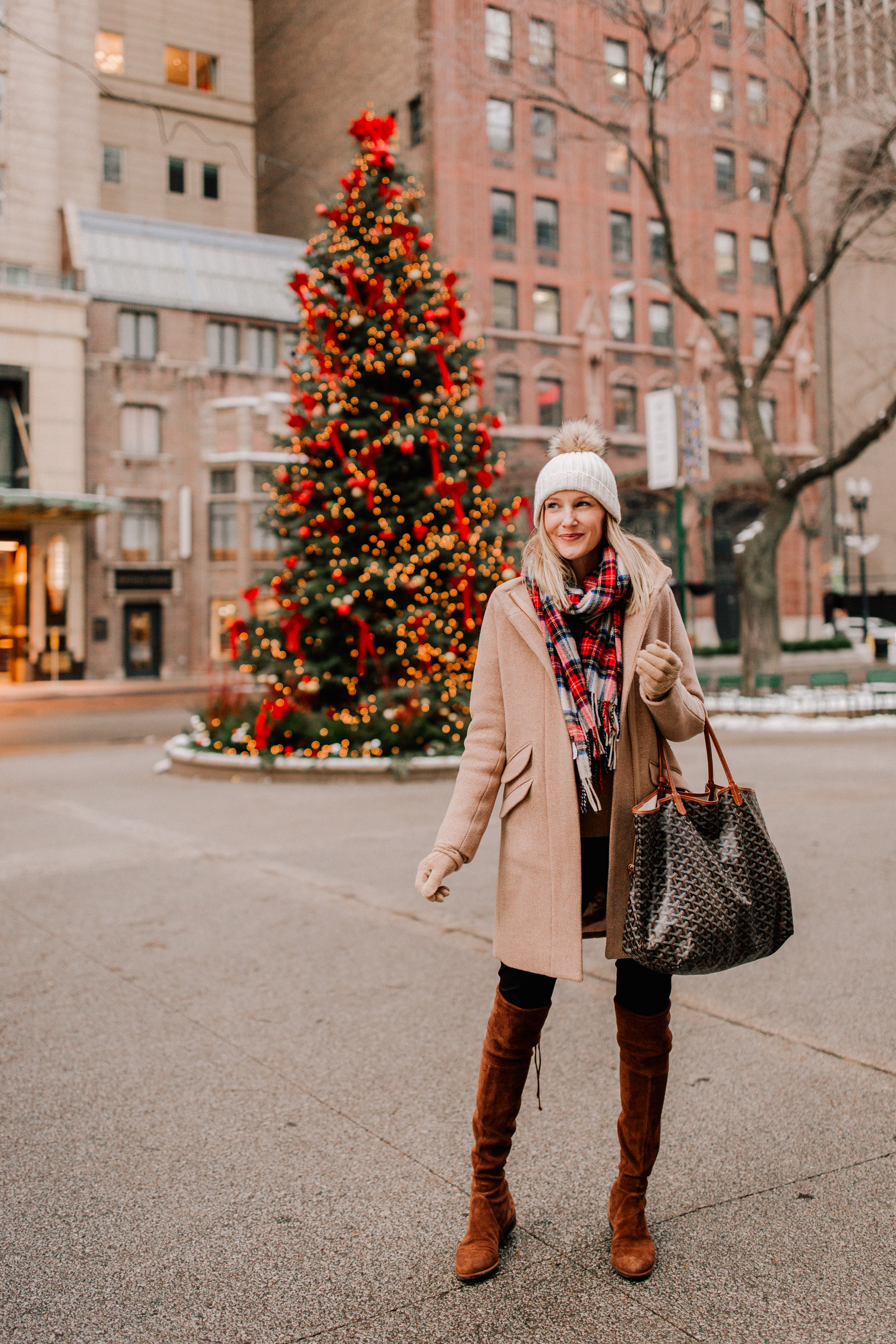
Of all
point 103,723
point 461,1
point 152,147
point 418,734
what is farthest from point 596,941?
point 152,147

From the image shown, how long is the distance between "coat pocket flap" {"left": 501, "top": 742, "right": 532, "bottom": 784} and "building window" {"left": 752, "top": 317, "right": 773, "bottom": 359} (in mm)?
47497

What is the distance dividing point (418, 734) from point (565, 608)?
947 cm

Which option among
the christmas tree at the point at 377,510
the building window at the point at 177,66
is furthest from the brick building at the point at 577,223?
the christmas tree at the point at 377,510

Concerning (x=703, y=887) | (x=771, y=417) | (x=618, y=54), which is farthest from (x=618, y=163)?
(x=703, y=887)

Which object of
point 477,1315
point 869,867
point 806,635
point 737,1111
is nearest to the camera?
point 477,1315

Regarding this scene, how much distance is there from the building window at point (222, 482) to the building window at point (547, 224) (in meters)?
14.4

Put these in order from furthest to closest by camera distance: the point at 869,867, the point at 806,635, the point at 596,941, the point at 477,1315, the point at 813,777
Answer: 1. the point at 806,635
2. the point at 813,777
3. the point at 869,867
4. the point at 596,941
5. the point at 477,1315

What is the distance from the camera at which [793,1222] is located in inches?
117

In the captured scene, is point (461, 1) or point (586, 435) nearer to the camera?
point (586, 435)

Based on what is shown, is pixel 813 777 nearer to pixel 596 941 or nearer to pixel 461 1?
pixel 596 941

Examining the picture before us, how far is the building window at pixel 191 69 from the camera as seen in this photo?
156 feet

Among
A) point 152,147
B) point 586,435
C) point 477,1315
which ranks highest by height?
point 152,147

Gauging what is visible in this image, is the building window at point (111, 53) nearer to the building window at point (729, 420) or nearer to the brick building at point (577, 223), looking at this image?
the brick building at point (577, 223)

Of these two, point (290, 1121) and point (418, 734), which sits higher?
point (418, 734)
